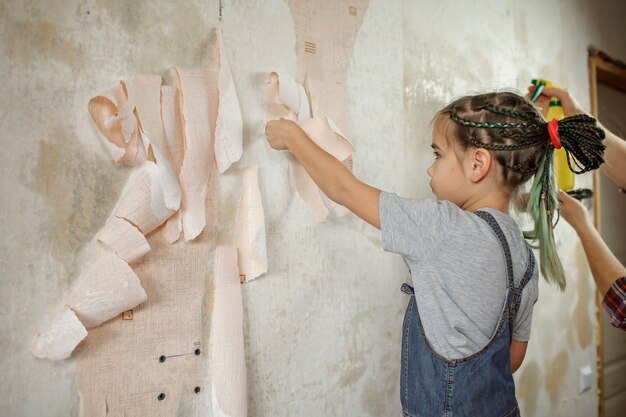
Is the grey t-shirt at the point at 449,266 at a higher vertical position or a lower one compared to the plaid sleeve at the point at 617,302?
higher

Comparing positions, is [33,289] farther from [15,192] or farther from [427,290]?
[427,290]

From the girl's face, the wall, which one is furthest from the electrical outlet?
the girl's face

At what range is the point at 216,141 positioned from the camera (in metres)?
0.78

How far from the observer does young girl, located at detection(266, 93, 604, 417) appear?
71 centimetres

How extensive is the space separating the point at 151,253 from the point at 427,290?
454 millimetres

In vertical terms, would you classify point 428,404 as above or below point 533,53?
below

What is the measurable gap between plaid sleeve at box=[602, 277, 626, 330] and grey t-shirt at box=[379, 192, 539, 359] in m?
0.43

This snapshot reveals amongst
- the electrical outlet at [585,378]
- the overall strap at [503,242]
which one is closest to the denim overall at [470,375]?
the overall strap at [503,242]

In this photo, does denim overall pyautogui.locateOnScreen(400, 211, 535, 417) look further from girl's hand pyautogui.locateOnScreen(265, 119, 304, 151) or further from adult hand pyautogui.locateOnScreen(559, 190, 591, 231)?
adult hand pyautogui.locateOnScreen(559, 190, 591, 231)

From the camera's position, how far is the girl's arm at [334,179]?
0.72 metres

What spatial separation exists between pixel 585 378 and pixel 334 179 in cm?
160

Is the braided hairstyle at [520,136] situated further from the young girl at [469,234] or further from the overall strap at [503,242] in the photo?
the overall strap at [503,242]

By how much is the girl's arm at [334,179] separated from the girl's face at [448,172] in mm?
178

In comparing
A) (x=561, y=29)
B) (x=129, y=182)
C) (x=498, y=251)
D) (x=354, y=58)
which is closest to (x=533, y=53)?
(x=561, y=29)
